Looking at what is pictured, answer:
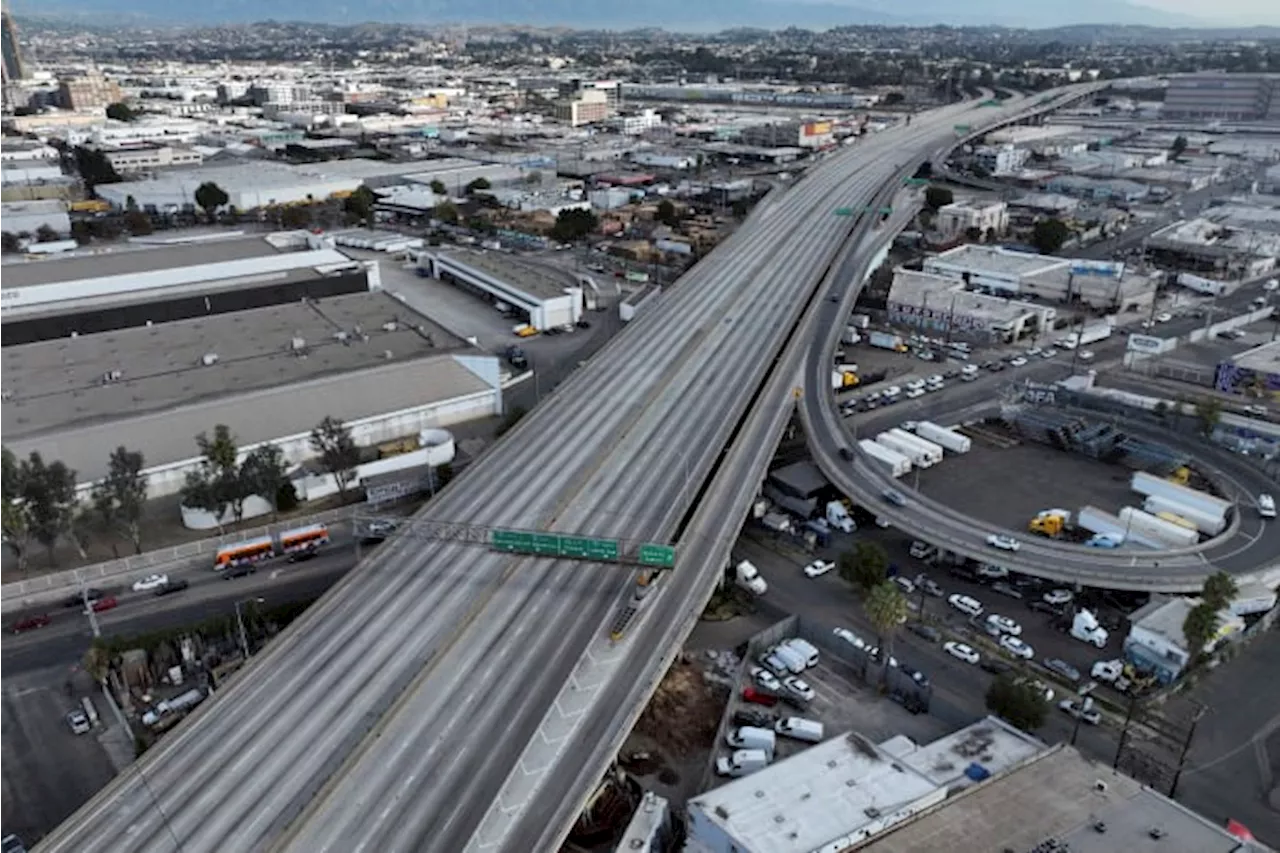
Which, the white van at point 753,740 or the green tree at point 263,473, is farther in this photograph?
the green tree at point 263,473

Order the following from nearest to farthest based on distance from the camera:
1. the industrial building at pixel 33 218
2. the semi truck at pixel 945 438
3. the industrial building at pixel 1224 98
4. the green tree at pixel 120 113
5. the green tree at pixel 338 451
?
the green tree at pixel 338 451 → the semi truck at pixel 945 438 → the industrial building at pixel 33 218 → the industrial building at pixel 1224 98 → the green tree at pixel 120 113

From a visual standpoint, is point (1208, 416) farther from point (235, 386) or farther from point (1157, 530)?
point (235, 386)

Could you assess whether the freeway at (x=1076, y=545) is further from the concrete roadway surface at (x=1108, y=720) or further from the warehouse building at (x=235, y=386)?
the warehouse building at (x=235, y=386)

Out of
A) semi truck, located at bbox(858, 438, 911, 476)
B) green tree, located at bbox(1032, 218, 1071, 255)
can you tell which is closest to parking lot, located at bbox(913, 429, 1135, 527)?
semi truck, located at bbox(858, 438, 911, 476)

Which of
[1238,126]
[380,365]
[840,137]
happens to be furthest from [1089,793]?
[1238,126]

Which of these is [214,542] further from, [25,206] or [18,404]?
[25,206]

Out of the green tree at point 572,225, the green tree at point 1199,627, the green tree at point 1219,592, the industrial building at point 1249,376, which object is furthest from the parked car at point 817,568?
the green tree at point 572,225

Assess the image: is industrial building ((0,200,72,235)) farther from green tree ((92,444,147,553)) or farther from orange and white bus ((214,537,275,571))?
orange and white bus ((214,537,275,571))

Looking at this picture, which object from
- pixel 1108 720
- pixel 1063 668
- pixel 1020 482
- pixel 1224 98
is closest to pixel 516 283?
pixel 1020 482
